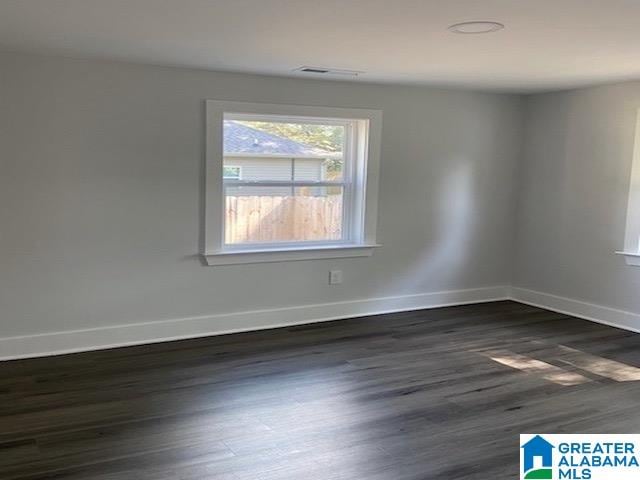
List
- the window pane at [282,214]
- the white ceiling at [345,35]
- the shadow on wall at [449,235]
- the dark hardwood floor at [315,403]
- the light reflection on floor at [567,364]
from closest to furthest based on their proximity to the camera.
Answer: the white ceiling at [345,35], the dark hardwood floor at [315,403], the light reflection on floor at [567,364], the window pane at [282,214], the shadow on wall at [449,235]

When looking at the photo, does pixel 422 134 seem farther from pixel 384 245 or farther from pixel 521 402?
pixel 521 402

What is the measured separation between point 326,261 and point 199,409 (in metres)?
2.08

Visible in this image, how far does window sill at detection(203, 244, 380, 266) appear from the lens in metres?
4.58

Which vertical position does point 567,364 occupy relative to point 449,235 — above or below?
below

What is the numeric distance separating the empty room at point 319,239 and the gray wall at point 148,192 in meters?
0.02

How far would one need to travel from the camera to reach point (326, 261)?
5.04 m

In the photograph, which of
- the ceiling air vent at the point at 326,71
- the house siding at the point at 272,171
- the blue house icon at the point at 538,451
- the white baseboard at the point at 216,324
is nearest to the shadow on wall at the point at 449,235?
the white baseboard at the point at 216,324

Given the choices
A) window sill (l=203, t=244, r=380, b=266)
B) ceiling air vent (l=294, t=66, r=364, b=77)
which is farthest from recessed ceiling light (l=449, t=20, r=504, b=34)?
window sill (l=203, t=244, r=380, b=266)

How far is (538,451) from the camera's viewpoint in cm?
284

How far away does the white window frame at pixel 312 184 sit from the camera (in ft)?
14.6

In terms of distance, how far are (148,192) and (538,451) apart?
2999mm

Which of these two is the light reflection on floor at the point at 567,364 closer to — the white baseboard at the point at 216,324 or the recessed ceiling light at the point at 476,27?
the white baseboard at the point at 216,324

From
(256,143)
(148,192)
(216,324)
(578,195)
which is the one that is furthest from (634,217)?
(148,192)

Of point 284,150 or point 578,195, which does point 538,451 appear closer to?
point 284,150
